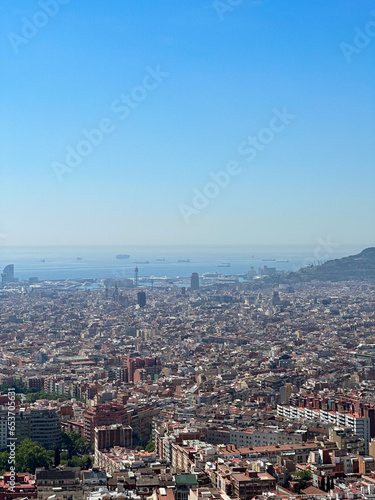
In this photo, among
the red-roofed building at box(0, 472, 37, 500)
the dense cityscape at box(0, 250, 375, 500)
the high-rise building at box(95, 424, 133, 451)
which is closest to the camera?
the red-roofed building at box(0, 472, 37, 500)

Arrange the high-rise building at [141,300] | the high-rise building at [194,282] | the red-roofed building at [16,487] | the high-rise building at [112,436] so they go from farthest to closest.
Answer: the high-rise building at [194,282] < the high-rise building at [141,300] < the high-rise building at [112,436] < the red-roofed building at [16,487]

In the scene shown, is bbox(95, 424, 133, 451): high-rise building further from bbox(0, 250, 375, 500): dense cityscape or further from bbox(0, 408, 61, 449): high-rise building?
bbox(0, 408, 61, 449): high-rise building

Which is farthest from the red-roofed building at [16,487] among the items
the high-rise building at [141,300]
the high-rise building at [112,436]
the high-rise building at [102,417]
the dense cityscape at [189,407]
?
the high-rise building at [141,300]

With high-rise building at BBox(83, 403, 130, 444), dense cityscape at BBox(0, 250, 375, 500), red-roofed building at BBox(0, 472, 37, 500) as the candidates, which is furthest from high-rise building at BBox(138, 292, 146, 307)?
red-roofed building at BBox(0, 472, 37, 500)

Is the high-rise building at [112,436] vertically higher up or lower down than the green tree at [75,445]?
higher up

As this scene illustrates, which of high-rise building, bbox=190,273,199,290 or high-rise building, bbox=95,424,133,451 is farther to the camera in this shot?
high-rise building, bbox=190,273,199,290

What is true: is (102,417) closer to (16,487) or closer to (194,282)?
(16,487)

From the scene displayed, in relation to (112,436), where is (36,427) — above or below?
above

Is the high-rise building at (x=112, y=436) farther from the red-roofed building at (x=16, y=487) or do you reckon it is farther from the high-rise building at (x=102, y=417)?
the red-roofed building at (x=16, y=487)

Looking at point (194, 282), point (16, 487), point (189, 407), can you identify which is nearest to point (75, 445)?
point (189, 407)

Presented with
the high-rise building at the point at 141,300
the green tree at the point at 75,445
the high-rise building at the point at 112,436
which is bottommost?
the green tree at the point at 75,445

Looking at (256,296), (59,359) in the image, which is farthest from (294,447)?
(256,296)
